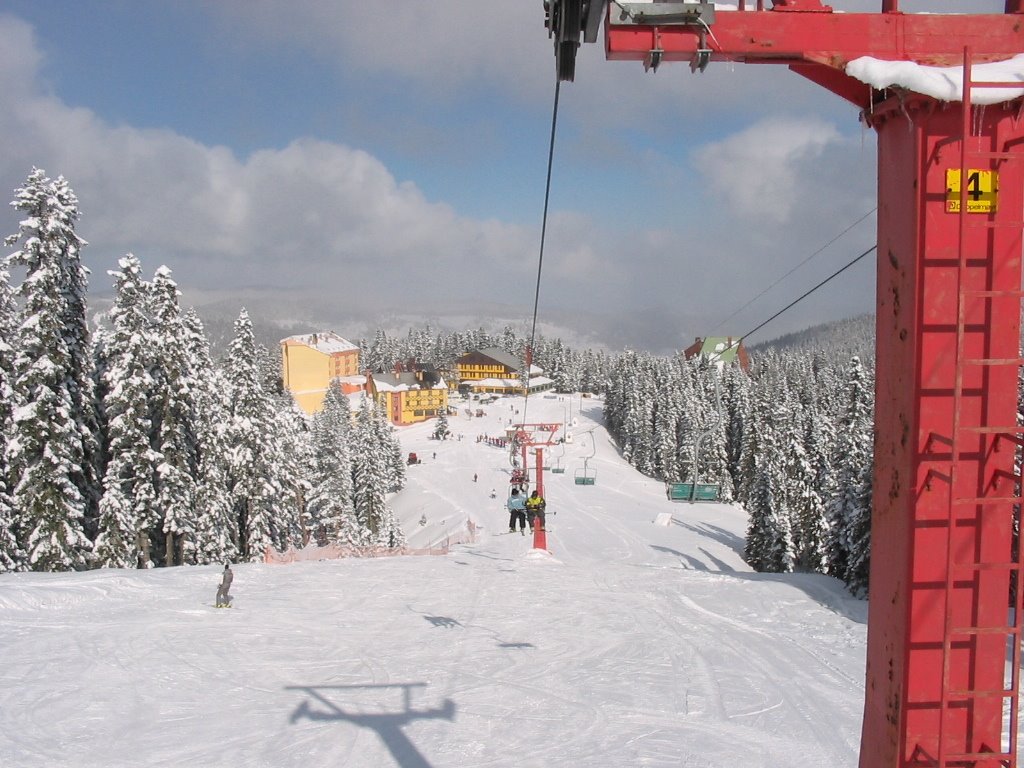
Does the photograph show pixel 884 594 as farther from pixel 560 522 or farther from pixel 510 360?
pixel 510 360

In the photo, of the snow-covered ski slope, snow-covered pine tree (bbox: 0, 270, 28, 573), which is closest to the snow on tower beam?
the snow-covered ski slope

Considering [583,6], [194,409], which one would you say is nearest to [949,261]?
[583,6]

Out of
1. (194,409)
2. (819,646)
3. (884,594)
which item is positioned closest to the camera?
(884,594)

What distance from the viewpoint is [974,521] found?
3203 mm

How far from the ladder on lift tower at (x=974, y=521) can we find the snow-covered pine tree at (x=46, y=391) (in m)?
24.8

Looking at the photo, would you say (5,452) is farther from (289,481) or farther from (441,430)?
(441,430)

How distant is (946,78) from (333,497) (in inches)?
1949

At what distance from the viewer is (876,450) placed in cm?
352

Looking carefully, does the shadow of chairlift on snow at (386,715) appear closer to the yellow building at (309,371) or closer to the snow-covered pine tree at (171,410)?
the snow-covered pine tree at (171,410)

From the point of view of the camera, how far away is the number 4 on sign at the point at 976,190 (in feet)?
10.3

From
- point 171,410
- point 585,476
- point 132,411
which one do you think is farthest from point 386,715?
point 585,476

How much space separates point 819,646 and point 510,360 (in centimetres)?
14836

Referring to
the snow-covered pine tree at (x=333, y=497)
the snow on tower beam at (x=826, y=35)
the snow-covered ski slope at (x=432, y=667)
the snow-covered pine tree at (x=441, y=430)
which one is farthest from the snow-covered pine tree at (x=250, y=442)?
the snow-covered pine tree at (x=441, y=430)

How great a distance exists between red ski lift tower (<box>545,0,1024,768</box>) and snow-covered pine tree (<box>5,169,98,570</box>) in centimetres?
2394
